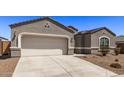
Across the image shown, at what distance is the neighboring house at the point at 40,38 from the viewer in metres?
14.0

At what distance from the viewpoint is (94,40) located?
1891 cm

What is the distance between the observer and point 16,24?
13.9 meters

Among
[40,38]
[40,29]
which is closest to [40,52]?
[40,38]

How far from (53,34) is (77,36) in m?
6.98

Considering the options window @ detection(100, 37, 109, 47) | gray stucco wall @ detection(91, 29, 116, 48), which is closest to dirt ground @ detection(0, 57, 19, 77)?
gray stucco wall @ detection(91, 29, 116, 48)

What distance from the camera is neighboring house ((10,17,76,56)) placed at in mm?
13969

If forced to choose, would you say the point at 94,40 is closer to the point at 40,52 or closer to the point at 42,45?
the point at 42,45

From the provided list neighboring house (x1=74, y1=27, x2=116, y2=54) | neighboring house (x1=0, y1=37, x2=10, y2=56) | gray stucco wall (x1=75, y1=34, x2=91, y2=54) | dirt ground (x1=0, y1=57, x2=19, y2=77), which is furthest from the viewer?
gray stucco wall (x1=75, y1=34, x2=91, y2=54)

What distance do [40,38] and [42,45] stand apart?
91 cm

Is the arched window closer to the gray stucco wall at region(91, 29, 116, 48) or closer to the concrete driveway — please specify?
the gray stucco wall at region(91, 29, 116, 48)

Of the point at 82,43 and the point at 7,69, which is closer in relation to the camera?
the point at 7,69

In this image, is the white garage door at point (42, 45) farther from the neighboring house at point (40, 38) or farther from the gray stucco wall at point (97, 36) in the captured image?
the gray stucco wall at point (97, 36)
